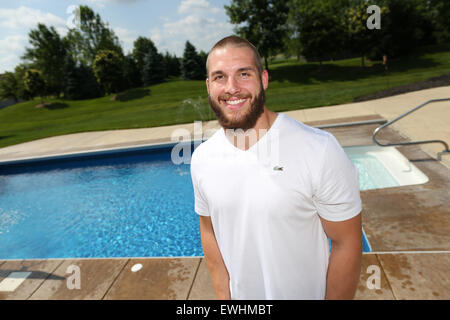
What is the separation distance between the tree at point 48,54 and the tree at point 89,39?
235 cm

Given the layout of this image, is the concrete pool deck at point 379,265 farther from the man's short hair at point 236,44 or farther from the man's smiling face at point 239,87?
the man's short hair at point 236,44

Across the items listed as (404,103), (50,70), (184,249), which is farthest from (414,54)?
(50,70)

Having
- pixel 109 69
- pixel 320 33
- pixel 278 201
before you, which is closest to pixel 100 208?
pixel 278 201

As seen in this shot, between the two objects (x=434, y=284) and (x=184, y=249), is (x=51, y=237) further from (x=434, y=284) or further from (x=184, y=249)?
(x=434, y=284)

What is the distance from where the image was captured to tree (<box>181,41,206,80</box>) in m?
44.3

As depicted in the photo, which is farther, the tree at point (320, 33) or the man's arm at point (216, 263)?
the tree at point (320, 33)

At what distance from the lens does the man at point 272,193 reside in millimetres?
1343

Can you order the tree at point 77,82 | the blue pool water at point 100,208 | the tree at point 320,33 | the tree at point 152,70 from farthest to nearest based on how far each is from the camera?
1. the tree at point 152,70
2. the tree at point 77,82
3. the tree at point 320,33
4. the blue pool water at point 100,208

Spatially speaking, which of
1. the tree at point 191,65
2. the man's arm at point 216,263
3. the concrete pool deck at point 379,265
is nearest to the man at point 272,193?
the man's arm at point 216,263

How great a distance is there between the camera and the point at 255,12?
111ft

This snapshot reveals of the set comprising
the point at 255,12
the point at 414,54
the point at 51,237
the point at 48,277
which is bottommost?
the point at 51,237

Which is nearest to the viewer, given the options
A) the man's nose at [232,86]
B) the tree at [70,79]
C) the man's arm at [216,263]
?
the man's nose at [232,86]

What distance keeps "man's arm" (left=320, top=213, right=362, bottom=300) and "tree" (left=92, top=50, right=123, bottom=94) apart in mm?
43485
